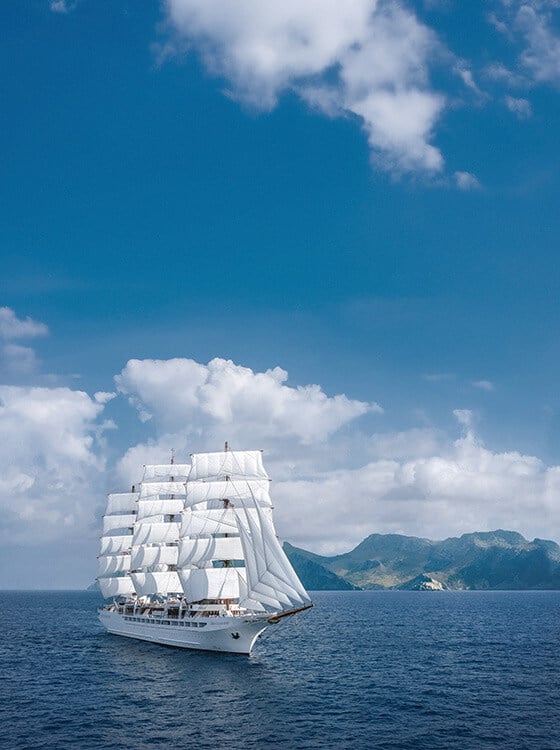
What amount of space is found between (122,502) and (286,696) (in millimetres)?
108836

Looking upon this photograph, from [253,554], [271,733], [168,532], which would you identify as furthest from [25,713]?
[168,532]

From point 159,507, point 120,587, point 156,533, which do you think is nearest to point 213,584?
point 156,533

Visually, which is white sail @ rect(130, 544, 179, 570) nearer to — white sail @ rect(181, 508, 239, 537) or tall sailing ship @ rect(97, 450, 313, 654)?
tall sailing ship @ rect(97, 450, 313, 654)

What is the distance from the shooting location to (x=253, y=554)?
95125mm

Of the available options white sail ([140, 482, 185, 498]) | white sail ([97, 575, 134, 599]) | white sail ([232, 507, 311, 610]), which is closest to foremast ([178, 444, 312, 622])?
white sail ([232, 507, 311, 610])

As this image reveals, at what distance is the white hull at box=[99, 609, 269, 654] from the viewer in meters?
96.1

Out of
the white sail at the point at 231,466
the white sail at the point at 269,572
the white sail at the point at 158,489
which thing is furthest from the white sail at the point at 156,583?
the white sail at the point at 269,572

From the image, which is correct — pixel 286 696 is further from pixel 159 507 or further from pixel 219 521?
pixel 159 507

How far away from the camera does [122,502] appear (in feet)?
556

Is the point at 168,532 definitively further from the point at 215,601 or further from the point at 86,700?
the point at 86,700

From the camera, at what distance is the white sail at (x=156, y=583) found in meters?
134

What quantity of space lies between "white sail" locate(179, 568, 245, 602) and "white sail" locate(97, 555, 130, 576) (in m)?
47.1

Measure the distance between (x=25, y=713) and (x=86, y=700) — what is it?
7279mm

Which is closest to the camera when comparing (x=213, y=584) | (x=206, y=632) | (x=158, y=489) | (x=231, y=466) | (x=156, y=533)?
(x=206, y=632)
